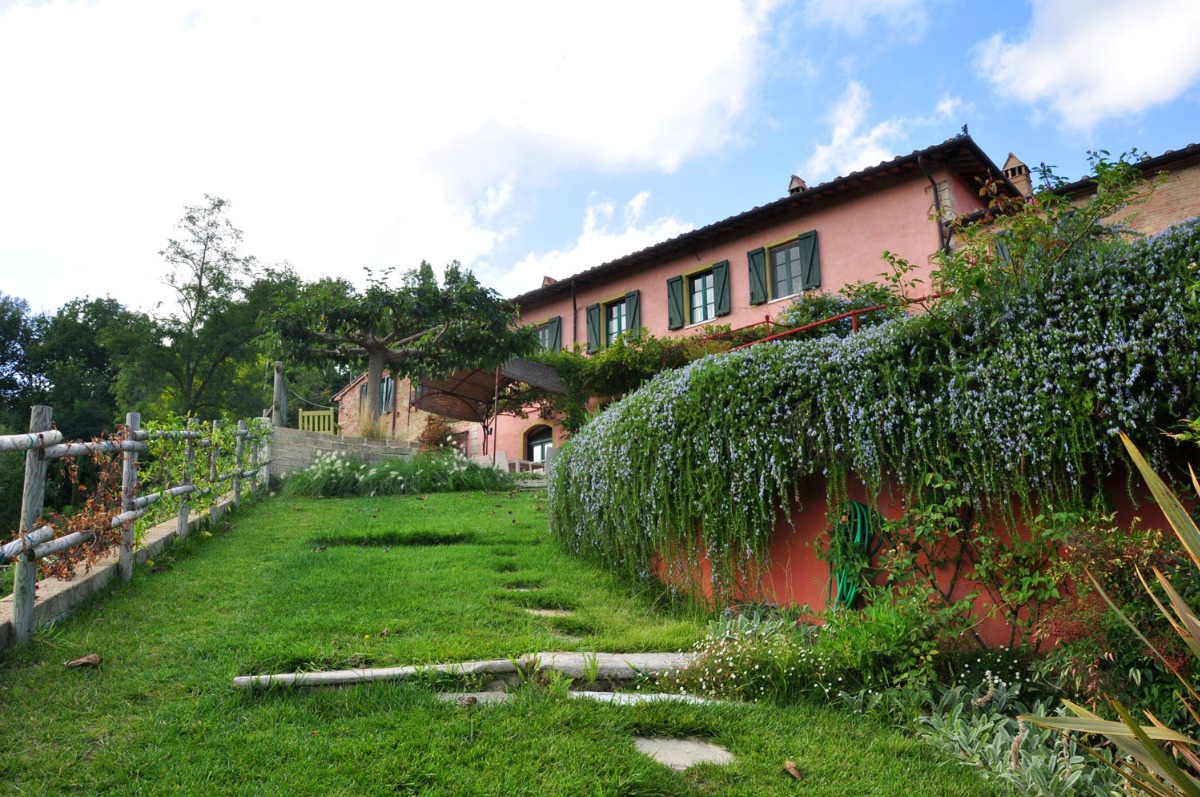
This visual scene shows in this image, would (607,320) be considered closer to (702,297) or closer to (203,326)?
(702,297)

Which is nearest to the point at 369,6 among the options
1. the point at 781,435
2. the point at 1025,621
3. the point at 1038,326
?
the point at 781,435

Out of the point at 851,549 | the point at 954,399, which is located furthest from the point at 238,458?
the point at 954,399

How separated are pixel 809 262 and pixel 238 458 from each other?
10.3 m

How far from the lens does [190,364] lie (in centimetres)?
2942

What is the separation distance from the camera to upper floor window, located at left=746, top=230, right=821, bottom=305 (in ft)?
47.8

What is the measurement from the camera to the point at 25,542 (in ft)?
11.9

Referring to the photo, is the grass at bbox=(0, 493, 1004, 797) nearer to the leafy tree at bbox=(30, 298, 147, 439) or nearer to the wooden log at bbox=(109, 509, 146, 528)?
the wooden log at bbox=(109, 509, 146, 528)

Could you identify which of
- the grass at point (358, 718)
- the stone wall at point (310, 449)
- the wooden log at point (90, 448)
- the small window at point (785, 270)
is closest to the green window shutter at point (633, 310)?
the small window at point (785, 270)

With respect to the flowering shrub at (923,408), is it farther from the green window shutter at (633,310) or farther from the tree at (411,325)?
the green window shutter at (633,310)

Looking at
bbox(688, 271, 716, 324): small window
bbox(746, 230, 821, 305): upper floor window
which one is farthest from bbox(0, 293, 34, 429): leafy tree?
bbox(746, 230, 821, 305): upper floor window

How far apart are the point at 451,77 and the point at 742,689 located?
6.52m

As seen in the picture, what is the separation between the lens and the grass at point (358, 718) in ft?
8.34

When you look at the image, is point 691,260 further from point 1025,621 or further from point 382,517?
point 1025,621

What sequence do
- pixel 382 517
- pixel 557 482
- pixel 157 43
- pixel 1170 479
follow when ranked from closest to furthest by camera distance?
pixel 1170 479 < pixel 157 43 < pixel 557 482 < pixel 382 517
